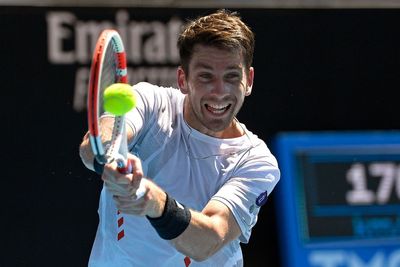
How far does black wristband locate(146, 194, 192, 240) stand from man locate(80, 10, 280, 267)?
0.63 ft

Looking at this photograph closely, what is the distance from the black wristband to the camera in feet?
10.0

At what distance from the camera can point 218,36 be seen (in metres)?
3.44

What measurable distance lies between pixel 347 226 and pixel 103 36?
2.99 metres

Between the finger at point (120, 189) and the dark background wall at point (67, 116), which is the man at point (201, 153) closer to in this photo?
the finger at point (120, 189)

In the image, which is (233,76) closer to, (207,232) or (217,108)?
(217,108)

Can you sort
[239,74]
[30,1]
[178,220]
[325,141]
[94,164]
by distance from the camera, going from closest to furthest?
[94,164], [178,220], [239,74], [30,1], [325,141]

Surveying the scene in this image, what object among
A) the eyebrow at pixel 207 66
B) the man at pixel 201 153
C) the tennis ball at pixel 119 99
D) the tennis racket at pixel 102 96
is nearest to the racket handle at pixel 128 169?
the tennis racket at pixel 102 96

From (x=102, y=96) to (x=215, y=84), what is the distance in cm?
49

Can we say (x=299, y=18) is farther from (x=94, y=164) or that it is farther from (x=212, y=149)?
(x=94, y=164)

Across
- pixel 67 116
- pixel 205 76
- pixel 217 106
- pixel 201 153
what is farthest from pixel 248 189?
pixel 67 116

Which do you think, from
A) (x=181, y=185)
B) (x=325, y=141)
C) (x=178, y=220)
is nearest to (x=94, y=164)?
(x=178, y=220)

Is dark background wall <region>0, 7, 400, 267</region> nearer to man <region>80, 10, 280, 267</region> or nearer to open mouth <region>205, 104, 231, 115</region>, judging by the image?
man <region>80, 10, 280, 267</region>

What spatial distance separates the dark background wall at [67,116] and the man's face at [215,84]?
2022 millimetres

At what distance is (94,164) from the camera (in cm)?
288
